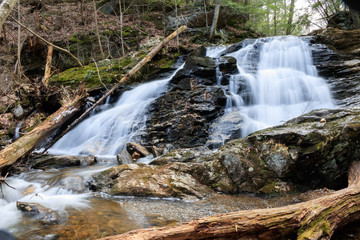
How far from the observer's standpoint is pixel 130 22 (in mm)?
17656

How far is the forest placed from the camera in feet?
9.60

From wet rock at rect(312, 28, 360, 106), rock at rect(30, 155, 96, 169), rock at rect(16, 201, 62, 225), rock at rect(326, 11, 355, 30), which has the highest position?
rock at rect(326, 11, 355, 30)

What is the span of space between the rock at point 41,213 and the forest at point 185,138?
0.08ft

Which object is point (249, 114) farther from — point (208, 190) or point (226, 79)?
point (208, 190)

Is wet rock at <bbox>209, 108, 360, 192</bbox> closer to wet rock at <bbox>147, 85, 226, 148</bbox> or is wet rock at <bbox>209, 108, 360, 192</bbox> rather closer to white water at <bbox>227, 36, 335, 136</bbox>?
white water at <bbox>227, 36, 335, 136</bbox>

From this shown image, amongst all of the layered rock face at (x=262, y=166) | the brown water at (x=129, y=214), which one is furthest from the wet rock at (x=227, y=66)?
the brown water at (x=129, y=214)

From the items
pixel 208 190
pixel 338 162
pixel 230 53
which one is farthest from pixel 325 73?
pixel 208 190

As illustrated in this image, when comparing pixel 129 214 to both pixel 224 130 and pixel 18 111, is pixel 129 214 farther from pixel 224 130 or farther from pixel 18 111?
pixel 18 111

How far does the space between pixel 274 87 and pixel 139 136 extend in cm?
602

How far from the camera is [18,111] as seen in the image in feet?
32.4

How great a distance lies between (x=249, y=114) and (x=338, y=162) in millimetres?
4231

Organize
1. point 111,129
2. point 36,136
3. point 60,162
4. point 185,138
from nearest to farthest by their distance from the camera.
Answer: point 36,136, point 60,162, point 185,138, point 111,129

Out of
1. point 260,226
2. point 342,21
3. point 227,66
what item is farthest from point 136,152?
point 342,21

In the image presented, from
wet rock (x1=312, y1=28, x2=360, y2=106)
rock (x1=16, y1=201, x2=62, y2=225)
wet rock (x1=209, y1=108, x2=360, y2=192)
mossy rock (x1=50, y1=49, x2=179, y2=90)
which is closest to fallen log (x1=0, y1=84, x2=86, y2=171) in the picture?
rock (x1=16, y1=201, x2=62, y2=225)
